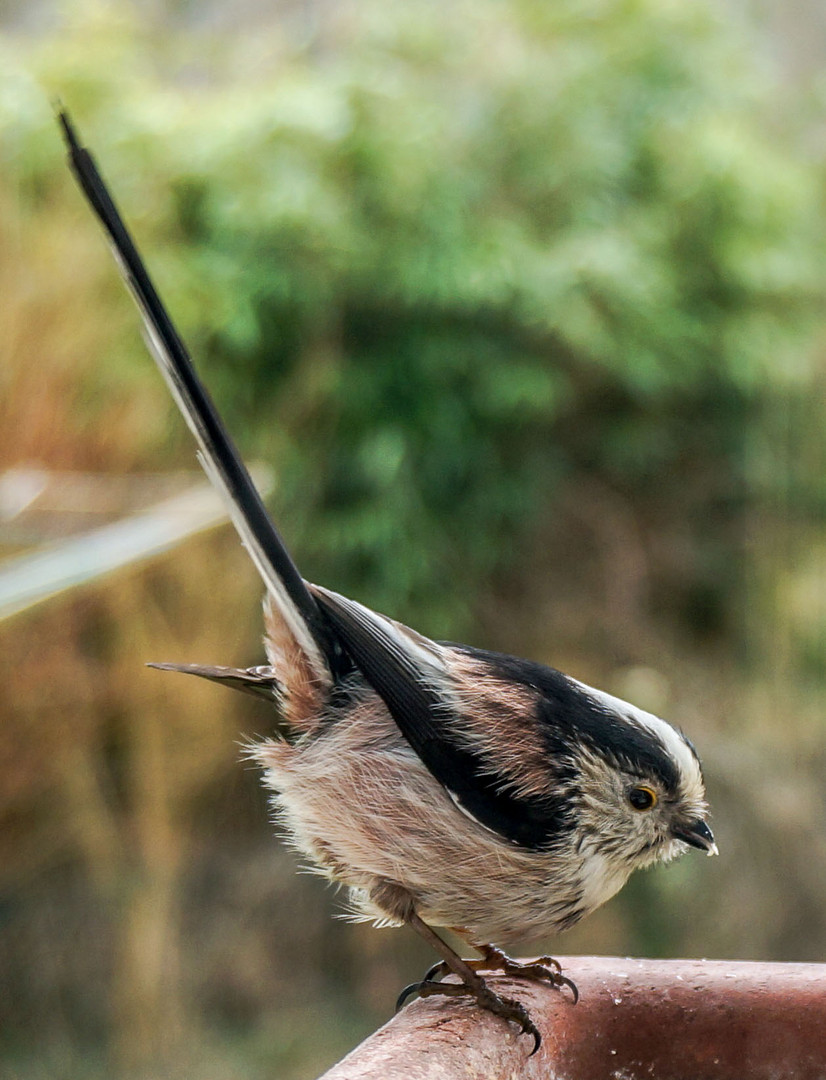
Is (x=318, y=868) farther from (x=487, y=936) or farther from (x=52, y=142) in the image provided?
(x=52, y=142)

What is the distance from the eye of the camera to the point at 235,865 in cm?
387

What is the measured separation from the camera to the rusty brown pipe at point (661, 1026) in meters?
1.23

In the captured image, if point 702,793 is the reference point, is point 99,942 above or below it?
below

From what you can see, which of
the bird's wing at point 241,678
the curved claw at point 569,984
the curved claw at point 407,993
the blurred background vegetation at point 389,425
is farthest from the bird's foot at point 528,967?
the blurred background vegetation at point 389,425

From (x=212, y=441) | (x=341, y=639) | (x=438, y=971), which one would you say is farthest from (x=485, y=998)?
(x=212, y=441)

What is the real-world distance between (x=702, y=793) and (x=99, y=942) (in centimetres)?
282

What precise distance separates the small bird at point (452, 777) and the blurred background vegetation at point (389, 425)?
1.95 m

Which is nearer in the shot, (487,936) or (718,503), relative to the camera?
(487,936)

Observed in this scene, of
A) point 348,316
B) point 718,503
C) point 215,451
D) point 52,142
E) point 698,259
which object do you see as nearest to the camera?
point 215,451

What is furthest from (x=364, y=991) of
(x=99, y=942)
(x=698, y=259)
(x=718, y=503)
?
(x=698, y=259)

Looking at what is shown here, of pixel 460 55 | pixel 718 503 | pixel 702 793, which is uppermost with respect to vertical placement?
pixel 460 55

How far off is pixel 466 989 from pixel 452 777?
0.23 m

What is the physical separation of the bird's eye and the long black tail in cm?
37

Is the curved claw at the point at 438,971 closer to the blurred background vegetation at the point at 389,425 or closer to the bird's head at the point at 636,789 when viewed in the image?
the bird's head at the point at 636,789
